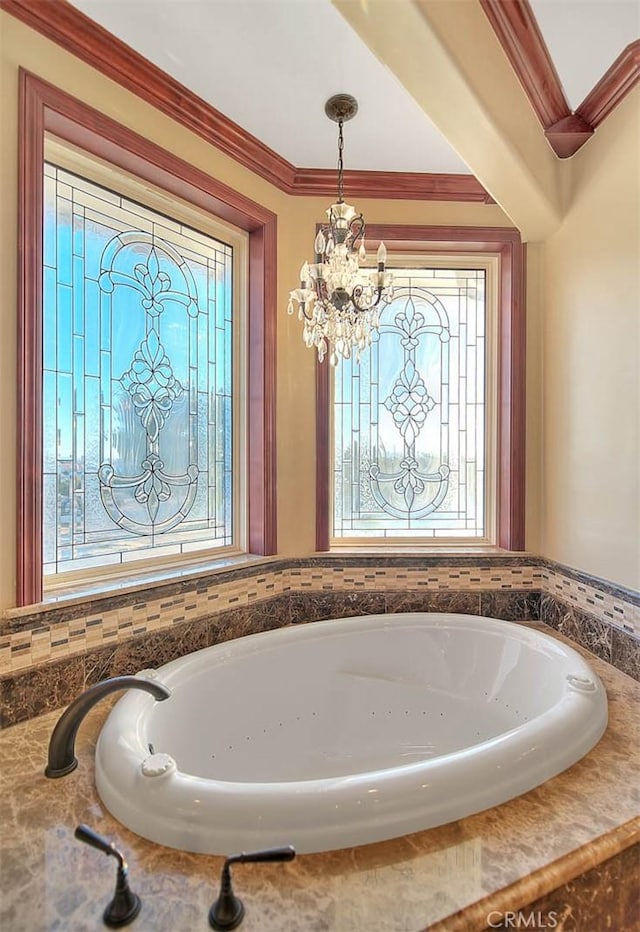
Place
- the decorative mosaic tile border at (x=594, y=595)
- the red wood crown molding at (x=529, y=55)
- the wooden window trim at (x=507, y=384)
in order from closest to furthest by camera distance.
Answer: the red wood crown molding at (x=529, y=55) → the decorative mosaic tile border at (x=594, y=595) → the wooden window trim at (x=507, y=384)

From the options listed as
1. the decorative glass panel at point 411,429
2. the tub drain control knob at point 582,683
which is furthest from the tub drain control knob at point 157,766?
the decorative glass panel at point 411,429

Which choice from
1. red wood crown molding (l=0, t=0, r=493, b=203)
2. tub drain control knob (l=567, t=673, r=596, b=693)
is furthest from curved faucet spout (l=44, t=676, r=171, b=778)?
red wood crown molding (l=0, t=0, r=493, b=203)

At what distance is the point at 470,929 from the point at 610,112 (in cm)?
239

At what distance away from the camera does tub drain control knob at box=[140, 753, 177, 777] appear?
0.95 m

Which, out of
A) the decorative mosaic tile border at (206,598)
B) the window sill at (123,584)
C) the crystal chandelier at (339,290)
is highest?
the crystal chandelier at (339,290)

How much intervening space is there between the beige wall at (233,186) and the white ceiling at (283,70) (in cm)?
16

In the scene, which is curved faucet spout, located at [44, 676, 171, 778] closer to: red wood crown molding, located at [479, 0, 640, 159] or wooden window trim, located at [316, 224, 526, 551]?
wooden window trim, located at [316, 224, 526, 551]

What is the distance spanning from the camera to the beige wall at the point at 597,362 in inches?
64.7

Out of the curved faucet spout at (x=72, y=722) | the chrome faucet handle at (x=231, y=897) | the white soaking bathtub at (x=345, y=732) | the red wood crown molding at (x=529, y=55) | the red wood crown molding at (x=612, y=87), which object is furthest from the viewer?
the red wood crown molding at (x=612, y=87)

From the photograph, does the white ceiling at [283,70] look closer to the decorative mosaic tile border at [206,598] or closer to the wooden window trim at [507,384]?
the wooden window trim at [507,384]

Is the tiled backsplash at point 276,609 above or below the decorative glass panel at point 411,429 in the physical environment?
below

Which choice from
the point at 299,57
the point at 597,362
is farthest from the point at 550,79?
the point at 597,362

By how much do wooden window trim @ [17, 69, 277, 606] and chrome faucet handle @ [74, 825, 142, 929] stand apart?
80 cm

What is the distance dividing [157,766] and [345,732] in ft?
3.38
